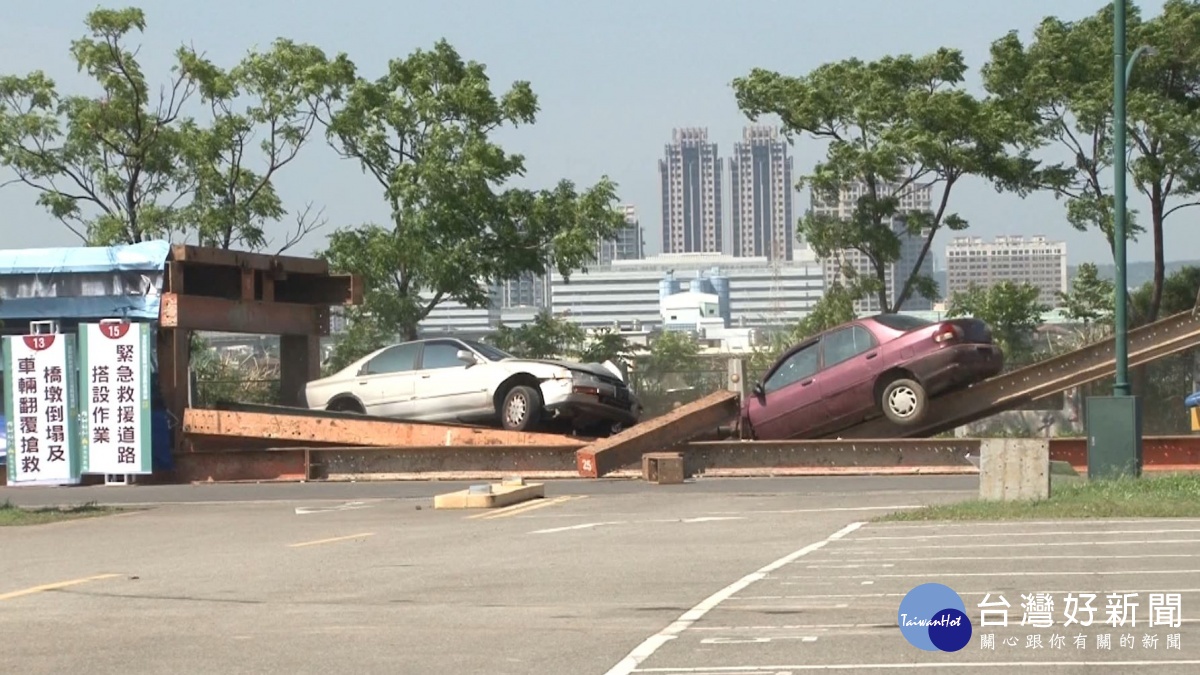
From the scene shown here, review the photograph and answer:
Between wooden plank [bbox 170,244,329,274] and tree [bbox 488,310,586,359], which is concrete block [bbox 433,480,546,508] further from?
tree [bbox 488,310,586,359]

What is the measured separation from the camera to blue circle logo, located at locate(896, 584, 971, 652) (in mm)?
8656

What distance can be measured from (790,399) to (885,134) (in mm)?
17018

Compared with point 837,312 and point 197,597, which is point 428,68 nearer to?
point 837,312

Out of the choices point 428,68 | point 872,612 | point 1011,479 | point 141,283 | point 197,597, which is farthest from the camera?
point 428,68

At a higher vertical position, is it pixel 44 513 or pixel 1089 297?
pixel 1089 297

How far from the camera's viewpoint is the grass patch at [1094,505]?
48.7 feet

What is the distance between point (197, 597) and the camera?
38.4 feet

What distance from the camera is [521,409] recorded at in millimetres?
24719

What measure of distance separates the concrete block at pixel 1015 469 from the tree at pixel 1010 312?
21984 millimetres

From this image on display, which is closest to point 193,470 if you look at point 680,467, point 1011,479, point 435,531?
point 680,467

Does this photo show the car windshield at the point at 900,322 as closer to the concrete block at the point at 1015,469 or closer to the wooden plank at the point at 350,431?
the wooden plank at the point at 350,431

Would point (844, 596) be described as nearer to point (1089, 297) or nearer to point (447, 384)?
point (447, 384)

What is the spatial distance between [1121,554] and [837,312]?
99.3 ft

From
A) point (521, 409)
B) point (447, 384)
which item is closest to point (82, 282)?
point (447, 384)
